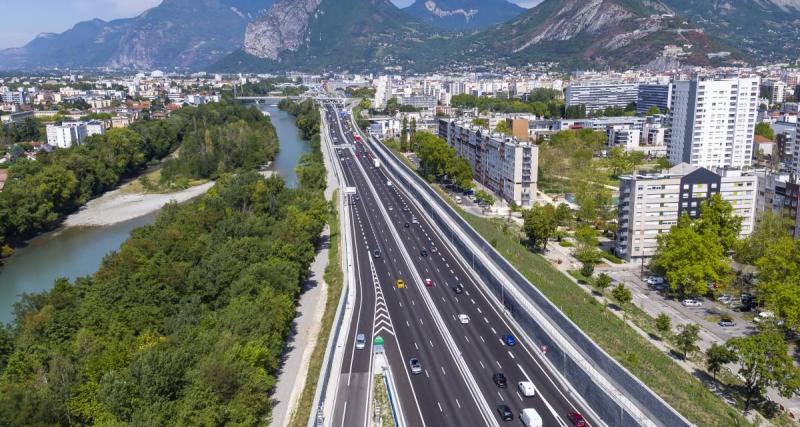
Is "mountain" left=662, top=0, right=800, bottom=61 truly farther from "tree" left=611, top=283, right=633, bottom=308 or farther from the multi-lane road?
"tree" left=611, top=283, right=633, bottom=308

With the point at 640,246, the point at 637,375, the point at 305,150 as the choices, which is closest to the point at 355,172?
the point at 305,150

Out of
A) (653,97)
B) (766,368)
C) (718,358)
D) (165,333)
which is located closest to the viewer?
(766,368)

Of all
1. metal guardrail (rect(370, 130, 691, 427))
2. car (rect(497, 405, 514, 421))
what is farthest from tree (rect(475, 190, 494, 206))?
car (rect(497, 405, 514, 421))

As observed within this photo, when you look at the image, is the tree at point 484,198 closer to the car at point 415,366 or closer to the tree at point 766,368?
the car at point 415,366

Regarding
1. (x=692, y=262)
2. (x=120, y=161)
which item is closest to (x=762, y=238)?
(x=692, y=262)

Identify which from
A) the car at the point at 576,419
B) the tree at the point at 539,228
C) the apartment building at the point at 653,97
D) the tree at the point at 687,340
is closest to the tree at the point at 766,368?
the tree at the point at 687,340

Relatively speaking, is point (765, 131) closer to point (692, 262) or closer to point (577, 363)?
point (692, 262)

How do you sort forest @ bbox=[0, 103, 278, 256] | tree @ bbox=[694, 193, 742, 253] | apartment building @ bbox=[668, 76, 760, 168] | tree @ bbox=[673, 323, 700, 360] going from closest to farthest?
tree @ bbox=[673, 323, 700, 360] → tree @ bbox=[694, 193, 742, 253] → forest @ bbox=[0, 103, 278, 256] → apartment building @ bbox=[668, 76, 760, 168]
